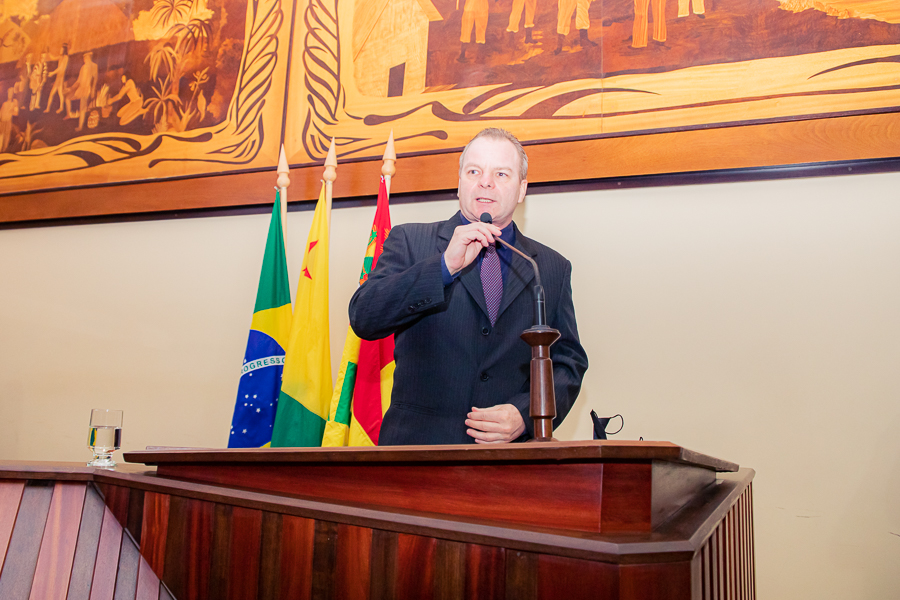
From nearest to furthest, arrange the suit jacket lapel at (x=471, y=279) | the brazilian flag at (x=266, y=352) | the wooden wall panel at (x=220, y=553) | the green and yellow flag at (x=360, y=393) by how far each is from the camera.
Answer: the wooden wall panel at (x=220, y=553) < the suit jacket lapel at (x=471, y=279) < the green and yellow flag at (x=360, y=393) < the brazilian flag at (x=266, y=352)

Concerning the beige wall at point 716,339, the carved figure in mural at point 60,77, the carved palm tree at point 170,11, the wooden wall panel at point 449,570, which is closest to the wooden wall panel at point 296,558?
the wooden wall panel at point 449,570

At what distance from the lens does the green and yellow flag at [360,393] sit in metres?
2.57

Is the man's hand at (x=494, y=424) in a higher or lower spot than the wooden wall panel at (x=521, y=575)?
higher

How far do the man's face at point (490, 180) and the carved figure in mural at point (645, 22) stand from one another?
124 cm

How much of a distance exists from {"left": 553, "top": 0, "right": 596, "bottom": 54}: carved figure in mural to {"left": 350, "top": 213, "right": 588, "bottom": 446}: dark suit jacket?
4.99 ft

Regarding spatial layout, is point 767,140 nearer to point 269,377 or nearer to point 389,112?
point 389,112

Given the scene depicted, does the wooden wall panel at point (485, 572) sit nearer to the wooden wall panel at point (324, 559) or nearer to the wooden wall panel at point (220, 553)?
the wooden wall panel at point (324, 559)

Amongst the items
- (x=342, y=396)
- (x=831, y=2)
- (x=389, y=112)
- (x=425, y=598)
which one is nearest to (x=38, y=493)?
(x=425, y=598)

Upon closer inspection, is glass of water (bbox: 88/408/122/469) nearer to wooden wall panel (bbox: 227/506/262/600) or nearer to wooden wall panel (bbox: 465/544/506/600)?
wooden wall panel (bbox: 227/506/262/600)

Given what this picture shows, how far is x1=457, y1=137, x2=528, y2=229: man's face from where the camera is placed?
191cm

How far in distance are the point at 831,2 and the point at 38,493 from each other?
3042 millimetres

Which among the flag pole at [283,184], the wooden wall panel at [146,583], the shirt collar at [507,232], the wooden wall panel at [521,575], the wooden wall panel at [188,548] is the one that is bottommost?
the wooden wall panel at [146,583]

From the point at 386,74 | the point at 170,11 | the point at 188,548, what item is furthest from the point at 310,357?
the point at 170,11

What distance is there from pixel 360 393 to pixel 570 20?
1.82m
